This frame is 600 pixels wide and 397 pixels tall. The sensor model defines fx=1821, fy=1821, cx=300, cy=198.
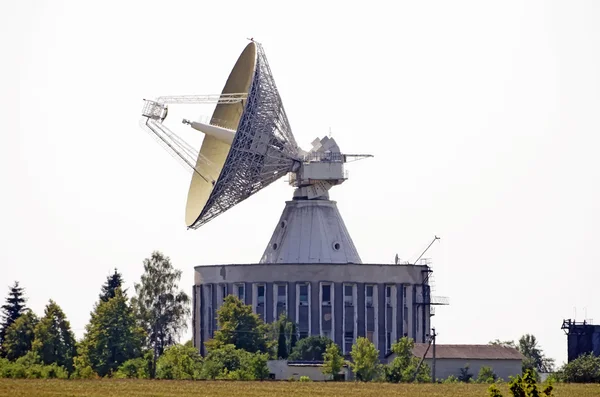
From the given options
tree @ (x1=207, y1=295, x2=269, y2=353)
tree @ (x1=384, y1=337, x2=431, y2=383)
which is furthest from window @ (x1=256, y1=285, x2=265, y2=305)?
tree @ (x1=384, y1=337, x2=431, y2=383)

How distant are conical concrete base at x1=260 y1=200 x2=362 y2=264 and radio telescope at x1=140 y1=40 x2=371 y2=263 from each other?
3.2 inches

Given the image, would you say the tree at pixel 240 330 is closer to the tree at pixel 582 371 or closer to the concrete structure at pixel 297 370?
the concrete structure at pixel 297 370

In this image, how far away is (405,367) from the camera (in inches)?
4958

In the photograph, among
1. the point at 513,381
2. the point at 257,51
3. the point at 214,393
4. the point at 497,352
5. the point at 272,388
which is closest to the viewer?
the point at 513,381

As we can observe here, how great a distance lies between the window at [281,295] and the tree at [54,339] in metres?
17.3

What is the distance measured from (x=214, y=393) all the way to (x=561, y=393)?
1928cm

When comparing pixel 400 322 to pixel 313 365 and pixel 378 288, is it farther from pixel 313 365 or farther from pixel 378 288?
pixel 313 365

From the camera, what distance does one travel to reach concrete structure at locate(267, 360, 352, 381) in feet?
421

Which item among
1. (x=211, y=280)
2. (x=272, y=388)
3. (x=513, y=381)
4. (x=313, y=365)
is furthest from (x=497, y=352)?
(x=513, y=381)

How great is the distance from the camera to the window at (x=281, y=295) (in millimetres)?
150125

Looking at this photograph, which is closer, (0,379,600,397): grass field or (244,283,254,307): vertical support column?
(0,379,600,397): grass field

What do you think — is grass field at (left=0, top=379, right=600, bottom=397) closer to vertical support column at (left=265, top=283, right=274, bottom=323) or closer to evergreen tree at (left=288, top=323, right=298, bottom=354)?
evergreen tree at (left=288, top=323, right=298, bottom=354)

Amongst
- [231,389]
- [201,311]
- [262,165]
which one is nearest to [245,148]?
[262,165]

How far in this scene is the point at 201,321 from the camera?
157 meters
